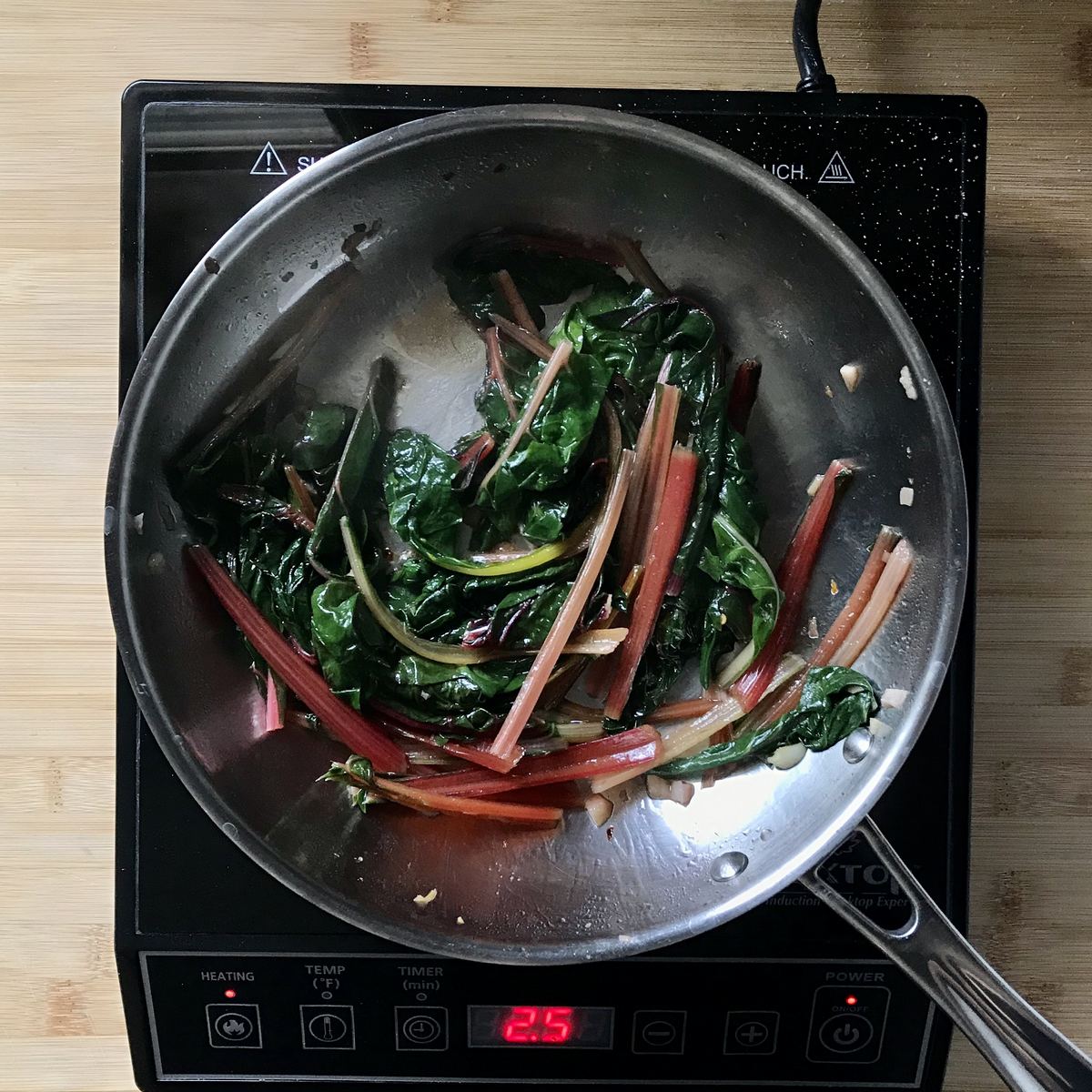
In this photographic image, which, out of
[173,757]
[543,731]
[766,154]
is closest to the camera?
[173,757]

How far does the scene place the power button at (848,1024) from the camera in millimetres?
1071

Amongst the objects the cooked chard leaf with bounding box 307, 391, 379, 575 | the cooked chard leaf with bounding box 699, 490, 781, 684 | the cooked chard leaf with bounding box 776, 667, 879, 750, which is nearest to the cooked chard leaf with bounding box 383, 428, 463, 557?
the cooked chard leaf with bounding box 307, 391, 379, 575

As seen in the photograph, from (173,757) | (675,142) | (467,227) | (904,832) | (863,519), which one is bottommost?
(904,832)

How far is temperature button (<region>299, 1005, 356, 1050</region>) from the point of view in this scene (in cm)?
107

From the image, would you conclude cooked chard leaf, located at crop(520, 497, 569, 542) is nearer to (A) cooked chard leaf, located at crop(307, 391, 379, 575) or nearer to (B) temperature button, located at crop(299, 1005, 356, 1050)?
(A) cooked chard leaf, located at crop(307, 391, 379, 575)

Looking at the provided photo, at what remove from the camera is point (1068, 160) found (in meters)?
1.16

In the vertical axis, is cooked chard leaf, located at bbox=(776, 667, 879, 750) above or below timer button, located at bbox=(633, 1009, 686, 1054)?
above

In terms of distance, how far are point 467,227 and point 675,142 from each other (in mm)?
295

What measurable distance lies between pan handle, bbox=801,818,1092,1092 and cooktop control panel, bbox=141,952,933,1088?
0.63 feet

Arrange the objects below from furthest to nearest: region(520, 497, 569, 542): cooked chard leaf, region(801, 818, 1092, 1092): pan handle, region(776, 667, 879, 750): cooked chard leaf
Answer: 1. region(520, 497, 569, 542): cooked chard leaf
2. region(776, 667, 879, 750): cooked chard leaf
3. region(801, 818, 1092, 1092): pan handle

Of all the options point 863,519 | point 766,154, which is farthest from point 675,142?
point 863,519

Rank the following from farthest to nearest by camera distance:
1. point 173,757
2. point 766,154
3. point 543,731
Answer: point 543,731, point 766,154, point 173,757

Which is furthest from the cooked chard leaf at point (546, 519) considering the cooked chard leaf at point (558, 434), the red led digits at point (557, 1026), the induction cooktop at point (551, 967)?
the red led digits at point (557, 1026)

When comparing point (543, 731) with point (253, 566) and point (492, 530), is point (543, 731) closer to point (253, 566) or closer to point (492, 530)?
point (492, 530)
